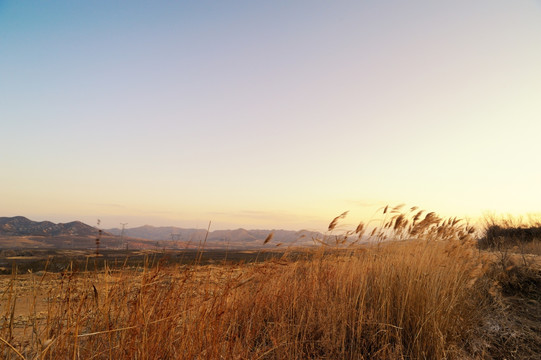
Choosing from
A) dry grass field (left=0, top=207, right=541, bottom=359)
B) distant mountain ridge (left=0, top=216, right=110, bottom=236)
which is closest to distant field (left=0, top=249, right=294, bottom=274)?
dry grass field (left=0, top=207, right=541, bottom=359)

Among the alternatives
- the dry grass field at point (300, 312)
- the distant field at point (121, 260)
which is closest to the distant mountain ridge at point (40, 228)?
the distant field at point (121, 260)

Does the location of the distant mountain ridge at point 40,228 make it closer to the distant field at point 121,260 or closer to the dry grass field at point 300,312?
the distant field at point 121,260

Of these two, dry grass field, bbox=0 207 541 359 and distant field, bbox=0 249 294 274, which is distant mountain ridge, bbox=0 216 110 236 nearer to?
distant field, bbox=0 249 294 274

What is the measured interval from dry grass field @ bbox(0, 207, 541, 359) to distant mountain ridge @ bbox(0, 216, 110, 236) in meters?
154

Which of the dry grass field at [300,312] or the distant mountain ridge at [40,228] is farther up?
the dry grass field at [300,312]

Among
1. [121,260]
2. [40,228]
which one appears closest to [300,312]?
[121,260]

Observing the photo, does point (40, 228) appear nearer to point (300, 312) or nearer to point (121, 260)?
point (121, 260)

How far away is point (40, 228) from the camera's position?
466 ft

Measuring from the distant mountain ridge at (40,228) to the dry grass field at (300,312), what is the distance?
154224 millimetres

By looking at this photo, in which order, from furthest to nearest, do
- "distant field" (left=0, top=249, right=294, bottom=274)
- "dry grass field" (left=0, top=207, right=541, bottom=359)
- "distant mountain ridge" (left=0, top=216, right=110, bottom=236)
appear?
1. "distant mountain ridge" (left=0, top=216, right=110, bottom=236)
2. "distant field" (left=0, top=249, right=294, bottom=274)
3. "dry grass field" (left=0, top=207, right=541, bottom=359)

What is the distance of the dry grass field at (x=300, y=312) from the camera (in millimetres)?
2246

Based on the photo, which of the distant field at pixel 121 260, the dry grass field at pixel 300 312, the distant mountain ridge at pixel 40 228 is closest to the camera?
the dry grass field at pixel 300 312

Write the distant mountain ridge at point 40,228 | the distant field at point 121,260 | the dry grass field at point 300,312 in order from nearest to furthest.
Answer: the dry grass field at point 300,312 → the distant field at point 121,260 → the distant mountain ridge at point 40,228

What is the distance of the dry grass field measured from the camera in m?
2.25
